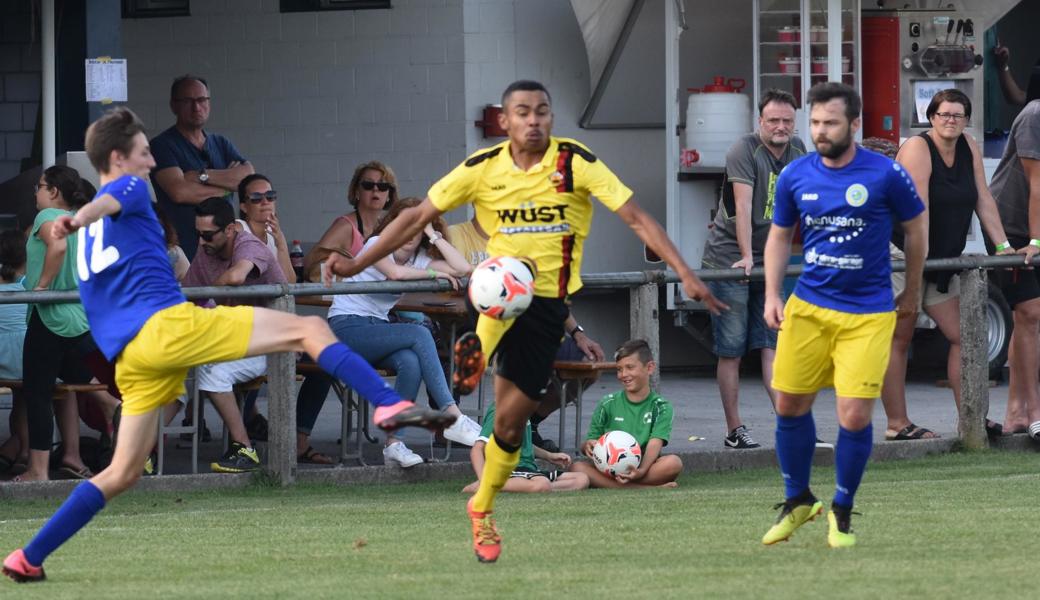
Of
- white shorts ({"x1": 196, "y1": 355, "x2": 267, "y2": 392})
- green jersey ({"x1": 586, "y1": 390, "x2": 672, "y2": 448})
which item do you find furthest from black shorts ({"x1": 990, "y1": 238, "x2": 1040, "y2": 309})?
white shorts ({"x1": 196, "y1": 355, "x2": 267, "y2": 392})

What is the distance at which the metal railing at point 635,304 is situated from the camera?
10.3 metres

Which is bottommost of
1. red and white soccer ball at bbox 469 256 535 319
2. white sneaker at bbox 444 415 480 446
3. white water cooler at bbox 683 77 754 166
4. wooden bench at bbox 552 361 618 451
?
white sneaker at bbox 444 415 480 446

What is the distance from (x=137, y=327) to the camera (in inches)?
272

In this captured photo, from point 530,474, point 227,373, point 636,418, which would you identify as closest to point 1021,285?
point 636,418

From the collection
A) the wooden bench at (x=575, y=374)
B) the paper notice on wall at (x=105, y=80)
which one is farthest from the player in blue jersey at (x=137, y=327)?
the paper notice on wall at (x=105, y=80)

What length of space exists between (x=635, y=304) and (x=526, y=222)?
11.4ft

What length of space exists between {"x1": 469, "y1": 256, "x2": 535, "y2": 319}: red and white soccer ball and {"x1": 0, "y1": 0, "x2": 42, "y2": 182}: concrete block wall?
30.5 feet

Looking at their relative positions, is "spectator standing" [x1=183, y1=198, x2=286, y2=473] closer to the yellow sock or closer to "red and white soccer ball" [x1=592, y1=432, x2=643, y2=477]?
"red and white soccer ball" [x1=592, y1=432, x2=643, y2=477]

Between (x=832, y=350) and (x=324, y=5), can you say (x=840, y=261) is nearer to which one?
(x=832, y=350)

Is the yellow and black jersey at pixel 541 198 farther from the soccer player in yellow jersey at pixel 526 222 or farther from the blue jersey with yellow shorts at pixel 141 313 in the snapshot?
the blue jersey with yellow shorts at pixel 141 313

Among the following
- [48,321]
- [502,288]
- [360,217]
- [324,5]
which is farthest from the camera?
[324,5]

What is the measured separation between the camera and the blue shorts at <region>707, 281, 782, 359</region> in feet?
37.0

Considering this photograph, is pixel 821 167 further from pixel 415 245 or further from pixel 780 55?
pixel 780 55

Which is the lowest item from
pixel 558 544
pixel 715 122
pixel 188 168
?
pixel 558 544
